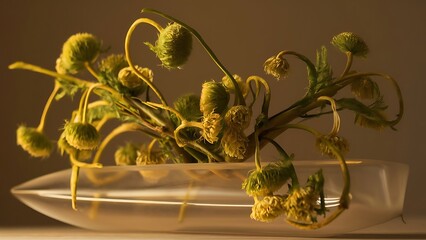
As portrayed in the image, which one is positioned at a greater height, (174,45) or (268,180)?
(174,45)

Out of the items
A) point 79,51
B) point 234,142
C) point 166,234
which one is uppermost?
point 79,51

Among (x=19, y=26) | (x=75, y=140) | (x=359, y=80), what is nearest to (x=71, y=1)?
(x=19, y=26)

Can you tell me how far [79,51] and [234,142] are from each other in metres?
0.22

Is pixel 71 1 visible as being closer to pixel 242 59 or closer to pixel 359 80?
pixel 242 59

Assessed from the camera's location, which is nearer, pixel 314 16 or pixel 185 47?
pixel 185 47

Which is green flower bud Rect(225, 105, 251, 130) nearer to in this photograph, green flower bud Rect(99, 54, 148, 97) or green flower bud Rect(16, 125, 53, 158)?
green flower bud Rect(99, 54, 148, 97)

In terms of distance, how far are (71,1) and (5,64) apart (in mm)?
147

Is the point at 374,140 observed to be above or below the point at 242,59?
below

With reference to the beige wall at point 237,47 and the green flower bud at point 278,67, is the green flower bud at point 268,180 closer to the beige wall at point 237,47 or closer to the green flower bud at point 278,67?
the green flower bud at point 278,67

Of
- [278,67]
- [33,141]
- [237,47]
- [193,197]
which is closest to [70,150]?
[33,141]

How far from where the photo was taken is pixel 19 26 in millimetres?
1165

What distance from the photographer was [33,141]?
842 millimetres

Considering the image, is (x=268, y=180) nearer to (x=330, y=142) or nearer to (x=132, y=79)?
(x=330, y=142)

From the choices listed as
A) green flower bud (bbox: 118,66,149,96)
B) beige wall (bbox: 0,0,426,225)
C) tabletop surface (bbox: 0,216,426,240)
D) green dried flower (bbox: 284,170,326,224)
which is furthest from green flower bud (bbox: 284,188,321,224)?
Answer: beige wall (bbox: 0,0,426,225)
